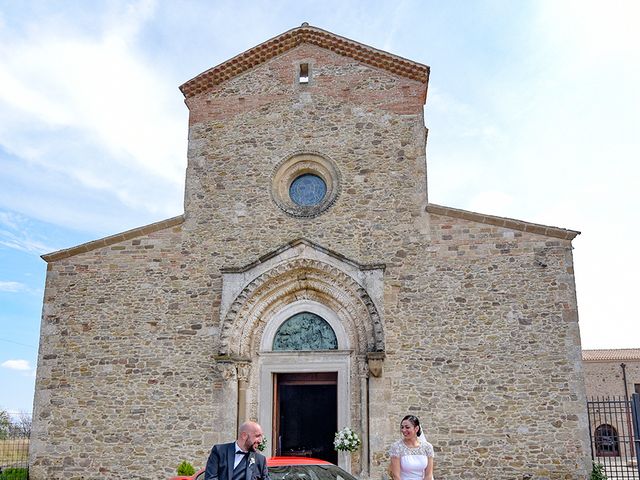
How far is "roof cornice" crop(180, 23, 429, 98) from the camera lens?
1446 cm

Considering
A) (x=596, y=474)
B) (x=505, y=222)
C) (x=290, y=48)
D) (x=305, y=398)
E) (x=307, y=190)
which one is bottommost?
(x=596, y=474)

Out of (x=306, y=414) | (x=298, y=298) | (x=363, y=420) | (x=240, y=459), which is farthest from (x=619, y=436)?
(x=240, y=459)

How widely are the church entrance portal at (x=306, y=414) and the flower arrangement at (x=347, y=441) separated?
1.12m

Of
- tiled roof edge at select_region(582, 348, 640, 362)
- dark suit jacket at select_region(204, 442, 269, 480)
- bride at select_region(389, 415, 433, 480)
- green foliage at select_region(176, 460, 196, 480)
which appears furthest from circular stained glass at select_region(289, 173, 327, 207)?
tiled roof edge at select_region(582, 348, 640, 362)

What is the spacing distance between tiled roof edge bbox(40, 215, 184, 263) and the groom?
9614 mm

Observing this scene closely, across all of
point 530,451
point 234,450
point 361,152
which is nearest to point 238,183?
point 361,152

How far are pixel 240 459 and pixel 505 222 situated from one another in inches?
363

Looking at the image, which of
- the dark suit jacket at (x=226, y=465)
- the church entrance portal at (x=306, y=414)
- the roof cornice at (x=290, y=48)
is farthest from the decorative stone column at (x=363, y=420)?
the dark suit jacket at (x=226, y=465)

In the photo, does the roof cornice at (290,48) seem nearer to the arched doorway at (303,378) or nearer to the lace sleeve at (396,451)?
the arched doorway at (303,378)

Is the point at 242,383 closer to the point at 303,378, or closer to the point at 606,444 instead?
the point at 303,378

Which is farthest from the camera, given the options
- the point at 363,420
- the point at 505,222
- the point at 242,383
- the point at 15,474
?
the point at 15,474

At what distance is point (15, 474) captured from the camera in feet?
43.3

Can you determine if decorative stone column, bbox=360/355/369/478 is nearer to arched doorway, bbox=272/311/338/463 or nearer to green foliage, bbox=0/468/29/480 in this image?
arched doorway, bbox=272/311/338/463

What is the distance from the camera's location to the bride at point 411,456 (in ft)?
18.3
